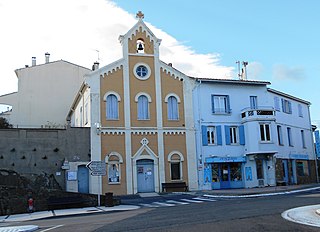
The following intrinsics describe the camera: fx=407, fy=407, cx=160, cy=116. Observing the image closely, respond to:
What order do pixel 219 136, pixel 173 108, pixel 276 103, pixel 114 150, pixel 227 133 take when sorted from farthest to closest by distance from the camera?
1. pixel 276 103
2. pixel 227 133
3. pixel 219 136
4. pixel 173 108
5. pixel 114 150

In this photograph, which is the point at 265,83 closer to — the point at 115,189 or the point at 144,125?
the point at 144,125

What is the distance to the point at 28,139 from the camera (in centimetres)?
2839

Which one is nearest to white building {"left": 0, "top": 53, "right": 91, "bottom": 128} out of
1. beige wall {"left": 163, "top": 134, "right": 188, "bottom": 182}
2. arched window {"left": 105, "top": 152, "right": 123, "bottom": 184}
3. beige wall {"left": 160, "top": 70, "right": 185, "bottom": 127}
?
arched window {"left": 105, "top": 152, "right": 123, "bottom": 184}

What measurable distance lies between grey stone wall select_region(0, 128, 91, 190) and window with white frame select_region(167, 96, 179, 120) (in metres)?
6.71

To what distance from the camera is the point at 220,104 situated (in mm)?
34000

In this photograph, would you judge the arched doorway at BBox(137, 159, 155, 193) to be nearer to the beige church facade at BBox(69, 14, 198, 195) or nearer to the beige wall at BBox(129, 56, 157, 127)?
the beige church facade at BBox(69, 14, 198, 195)

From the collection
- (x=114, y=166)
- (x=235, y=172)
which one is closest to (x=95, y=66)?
(x=114, y=166)

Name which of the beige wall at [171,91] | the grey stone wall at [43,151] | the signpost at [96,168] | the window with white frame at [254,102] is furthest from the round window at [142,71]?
the signpost at [96,168]

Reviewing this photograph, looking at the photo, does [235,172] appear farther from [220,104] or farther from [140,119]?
[140,119]

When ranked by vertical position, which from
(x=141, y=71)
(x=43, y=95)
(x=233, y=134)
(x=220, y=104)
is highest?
(x=43, y=95)

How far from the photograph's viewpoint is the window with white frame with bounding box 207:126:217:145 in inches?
1297

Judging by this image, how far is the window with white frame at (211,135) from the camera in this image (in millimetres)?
32938

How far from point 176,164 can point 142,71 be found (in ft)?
25.5

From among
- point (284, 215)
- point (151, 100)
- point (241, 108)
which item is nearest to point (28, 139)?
point (151, 100)
